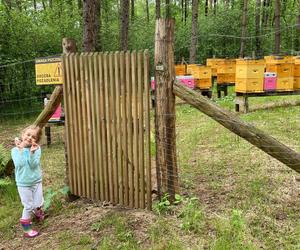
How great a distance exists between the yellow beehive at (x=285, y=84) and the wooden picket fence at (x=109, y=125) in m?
8.25

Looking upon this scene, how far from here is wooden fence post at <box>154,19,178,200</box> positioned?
15.3ft

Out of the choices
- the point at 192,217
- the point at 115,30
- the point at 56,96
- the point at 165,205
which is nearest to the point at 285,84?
the point at 56,96

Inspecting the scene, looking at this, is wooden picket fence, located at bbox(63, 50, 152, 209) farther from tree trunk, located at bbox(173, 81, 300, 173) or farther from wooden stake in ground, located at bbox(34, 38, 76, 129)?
tree trunk, located at bbox(173, 81, 300, 173)

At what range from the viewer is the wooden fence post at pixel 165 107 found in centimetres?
465

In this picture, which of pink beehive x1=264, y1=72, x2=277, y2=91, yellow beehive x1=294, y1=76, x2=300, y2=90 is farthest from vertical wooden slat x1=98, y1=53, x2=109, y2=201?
yellow beehive x1=294, y1=76, x2=300, y2=90

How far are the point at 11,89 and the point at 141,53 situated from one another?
11.8 meters

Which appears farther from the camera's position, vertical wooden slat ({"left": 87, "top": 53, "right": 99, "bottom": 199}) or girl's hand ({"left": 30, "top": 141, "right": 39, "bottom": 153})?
vertical wooden slat ({"left": 87, "top": 53, "right": 99, "bottom": 199})

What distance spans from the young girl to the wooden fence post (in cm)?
161

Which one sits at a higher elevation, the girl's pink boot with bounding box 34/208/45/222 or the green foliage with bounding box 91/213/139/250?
the green foliage with bounding box 91/213/139/250

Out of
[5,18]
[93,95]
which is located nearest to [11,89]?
[5,18]

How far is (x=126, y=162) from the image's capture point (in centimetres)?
500

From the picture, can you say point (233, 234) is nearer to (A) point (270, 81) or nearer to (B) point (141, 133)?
(B) point (141, 133)

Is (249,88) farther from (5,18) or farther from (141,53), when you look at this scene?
(5,18)

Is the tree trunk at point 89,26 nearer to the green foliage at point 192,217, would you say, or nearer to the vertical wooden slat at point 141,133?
the vertical wooden slat at point 141,133
